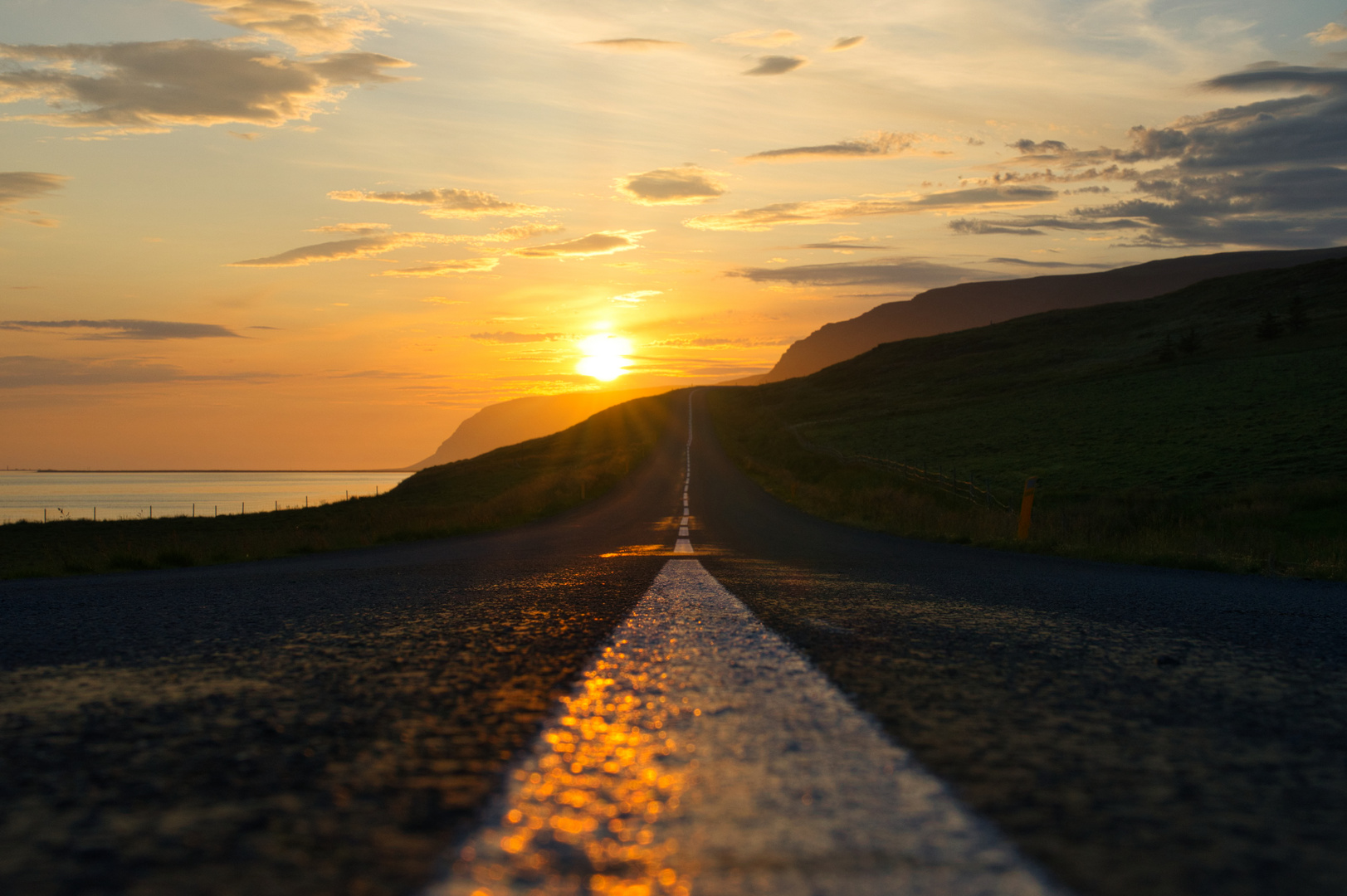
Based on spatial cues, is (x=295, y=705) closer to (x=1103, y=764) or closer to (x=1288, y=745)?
(x=1103, y=764)

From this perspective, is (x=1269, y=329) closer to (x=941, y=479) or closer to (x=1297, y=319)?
(x=1297, y=319)

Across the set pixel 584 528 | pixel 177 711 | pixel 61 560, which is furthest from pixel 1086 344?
pixel 177 711

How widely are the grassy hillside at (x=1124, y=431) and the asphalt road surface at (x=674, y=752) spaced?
32.7 feet

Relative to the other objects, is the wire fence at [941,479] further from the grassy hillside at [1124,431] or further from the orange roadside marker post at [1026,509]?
the orange roadside marker post at [1026,509]

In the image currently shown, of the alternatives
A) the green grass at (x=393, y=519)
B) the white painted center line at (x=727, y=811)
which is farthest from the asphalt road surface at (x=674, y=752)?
the green grass at (x=393, y=519)

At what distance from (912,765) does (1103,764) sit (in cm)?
56

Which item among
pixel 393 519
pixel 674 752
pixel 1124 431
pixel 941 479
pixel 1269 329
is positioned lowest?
pixel 393 519

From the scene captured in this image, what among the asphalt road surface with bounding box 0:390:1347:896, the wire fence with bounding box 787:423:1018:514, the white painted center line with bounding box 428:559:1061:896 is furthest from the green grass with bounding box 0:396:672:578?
the white painted center line with bounding box 428:559:1061:896

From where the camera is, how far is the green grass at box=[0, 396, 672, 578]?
1698cm

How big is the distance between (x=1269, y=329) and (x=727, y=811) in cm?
9327

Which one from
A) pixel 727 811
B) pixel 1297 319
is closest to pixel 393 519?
pixel 727 811

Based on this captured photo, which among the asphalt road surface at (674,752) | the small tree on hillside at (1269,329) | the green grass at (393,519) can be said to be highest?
the small tree on hillside at (1269,329)

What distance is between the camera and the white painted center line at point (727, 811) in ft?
5.52

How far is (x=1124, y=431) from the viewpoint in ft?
165
